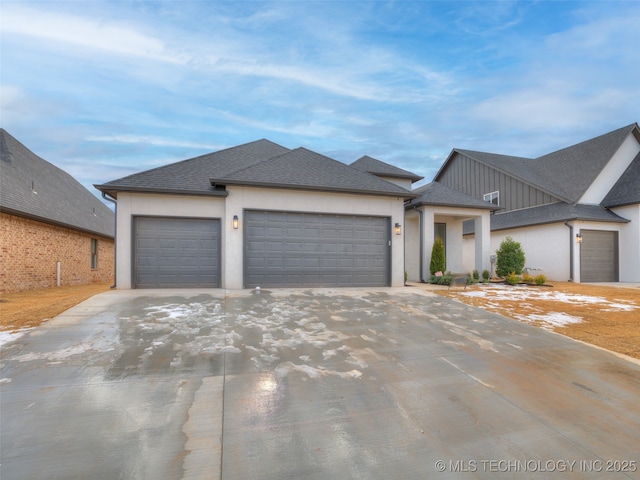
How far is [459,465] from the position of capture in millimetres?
2168

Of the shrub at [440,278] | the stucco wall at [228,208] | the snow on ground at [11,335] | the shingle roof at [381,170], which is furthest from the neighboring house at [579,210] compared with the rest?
the snow on ground at [11,335]

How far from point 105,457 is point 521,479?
2.85 m

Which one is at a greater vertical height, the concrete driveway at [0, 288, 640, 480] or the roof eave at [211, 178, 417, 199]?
the roof eave at [211, 178, 417, 199]

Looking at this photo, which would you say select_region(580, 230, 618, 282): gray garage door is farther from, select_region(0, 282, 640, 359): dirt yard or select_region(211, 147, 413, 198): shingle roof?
select_region(211, 147, 413, 198): shingle roof

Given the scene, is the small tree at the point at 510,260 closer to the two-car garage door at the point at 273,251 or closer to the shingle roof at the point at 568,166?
the shingle roof at the point at 568,166

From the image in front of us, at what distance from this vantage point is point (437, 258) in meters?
12.2

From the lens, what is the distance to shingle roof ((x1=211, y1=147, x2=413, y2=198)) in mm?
9898

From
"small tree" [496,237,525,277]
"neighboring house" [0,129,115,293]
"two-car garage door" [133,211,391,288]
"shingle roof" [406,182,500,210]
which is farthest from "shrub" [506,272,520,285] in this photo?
"neighboring house" [0,129,115,293]

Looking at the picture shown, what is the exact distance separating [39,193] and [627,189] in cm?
2760

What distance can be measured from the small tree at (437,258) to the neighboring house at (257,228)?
77.7 inches

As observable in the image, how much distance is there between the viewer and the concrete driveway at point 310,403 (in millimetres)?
2170

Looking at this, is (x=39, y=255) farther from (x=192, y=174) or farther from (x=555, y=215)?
(x=555, y=215)

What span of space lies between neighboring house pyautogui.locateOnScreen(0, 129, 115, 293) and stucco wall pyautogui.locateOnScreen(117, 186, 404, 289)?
185 inches

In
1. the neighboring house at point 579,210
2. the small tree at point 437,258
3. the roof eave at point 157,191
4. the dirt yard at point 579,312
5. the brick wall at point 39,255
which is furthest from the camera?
the neighboring house at point 579,210
